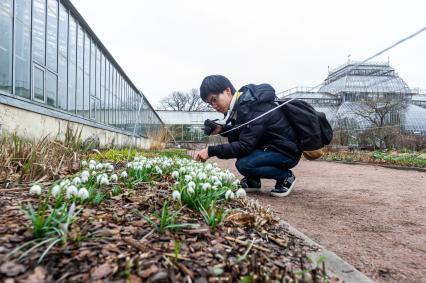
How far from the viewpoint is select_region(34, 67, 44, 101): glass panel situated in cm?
671

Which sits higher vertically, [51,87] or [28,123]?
[51,87]

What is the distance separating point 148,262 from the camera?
107 centimetres

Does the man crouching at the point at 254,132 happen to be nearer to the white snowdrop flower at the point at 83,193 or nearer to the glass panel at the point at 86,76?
the white snowdrop flower at the point at 83,193

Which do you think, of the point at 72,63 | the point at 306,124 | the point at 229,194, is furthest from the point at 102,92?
the point at 229,194

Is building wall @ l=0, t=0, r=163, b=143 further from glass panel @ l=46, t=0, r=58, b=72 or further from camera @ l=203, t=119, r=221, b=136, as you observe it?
camera @ l=203, t=119, r=221, b=136

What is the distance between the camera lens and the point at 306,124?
11.8 ft

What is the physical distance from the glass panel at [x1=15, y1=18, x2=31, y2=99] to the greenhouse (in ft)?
50.6

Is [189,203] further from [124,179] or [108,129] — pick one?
[108,129]

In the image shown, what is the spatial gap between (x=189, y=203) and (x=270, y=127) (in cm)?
201

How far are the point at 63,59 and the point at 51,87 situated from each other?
1218 millimetres

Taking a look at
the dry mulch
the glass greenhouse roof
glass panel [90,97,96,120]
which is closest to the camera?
the dry mulch

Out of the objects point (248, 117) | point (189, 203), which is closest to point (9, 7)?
point (248, 117)

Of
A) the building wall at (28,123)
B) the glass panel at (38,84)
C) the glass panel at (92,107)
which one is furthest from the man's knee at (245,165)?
the glass panel at (92,107)

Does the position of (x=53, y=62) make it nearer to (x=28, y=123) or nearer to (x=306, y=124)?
(x=28, y=123)
